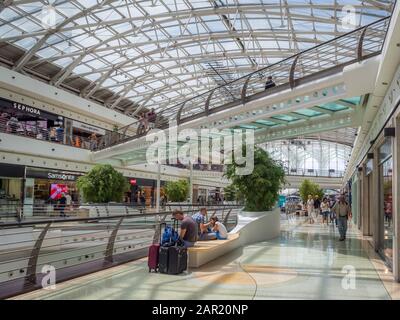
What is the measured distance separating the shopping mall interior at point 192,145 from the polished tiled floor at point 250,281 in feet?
0.15

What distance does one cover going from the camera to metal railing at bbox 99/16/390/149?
901 cm

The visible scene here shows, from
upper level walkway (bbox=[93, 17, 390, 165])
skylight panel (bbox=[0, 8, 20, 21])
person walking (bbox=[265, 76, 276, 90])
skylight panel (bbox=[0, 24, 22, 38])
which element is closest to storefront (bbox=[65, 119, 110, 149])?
skylight panel (bbox=[0, 24, 22, 38])

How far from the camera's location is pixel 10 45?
93.3ft

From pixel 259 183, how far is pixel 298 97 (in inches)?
153

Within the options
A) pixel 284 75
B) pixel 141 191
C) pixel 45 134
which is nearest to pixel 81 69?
pixel 45 134

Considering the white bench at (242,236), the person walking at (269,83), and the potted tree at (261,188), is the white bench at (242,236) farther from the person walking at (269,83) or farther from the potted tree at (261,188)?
the person walking at (269,83)

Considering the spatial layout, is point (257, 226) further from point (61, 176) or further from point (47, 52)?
point (47, 52)

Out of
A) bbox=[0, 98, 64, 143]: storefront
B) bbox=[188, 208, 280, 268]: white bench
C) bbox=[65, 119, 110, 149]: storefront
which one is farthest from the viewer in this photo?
bbox=[65, 119, 110, 149]: storefront

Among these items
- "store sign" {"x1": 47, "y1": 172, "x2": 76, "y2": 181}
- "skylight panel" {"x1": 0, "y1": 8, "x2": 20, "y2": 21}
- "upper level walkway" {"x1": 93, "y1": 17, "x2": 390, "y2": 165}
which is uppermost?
"skylight panel" {"x1": 0, "y1": 8, "x2": 20, "y2": 21}

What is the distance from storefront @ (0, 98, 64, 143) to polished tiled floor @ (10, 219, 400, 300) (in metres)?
18.9

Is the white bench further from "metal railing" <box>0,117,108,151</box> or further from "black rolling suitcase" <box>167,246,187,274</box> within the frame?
"metal railing" <box>0,117,108,151</box>

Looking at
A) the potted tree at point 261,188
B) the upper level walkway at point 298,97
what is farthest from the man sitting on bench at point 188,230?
the potted tree at point 261,188
